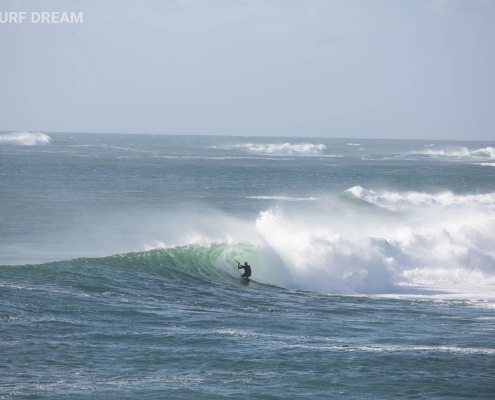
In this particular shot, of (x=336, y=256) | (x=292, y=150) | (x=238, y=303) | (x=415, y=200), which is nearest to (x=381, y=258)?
(x=336, y=256)

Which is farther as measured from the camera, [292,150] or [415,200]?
[292,150]

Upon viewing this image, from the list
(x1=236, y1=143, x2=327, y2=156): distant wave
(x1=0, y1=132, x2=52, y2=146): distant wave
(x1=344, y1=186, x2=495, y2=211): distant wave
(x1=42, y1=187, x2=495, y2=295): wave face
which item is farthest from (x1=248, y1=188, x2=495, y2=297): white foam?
(x1=0, y1=132, x2=52, y2=146): distant wave

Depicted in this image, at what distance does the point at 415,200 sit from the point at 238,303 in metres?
30.1

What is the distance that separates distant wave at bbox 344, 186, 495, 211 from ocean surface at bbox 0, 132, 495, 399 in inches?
21.6

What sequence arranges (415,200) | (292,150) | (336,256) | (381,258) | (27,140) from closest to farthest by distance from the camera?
1. (336,256)
2. (381,258)
3. (415,200)
4. (292,150)
5. (27,140)

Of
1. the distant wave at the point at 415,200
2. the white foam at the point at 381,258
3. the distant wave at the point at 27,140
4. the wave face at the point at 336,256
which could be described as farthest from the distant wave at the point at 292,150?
the white foam at the point at 381,258

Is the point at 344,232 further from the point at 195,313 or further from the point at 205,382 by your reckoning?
the point at 205,382

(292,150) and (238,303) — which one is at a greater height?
(292,150)

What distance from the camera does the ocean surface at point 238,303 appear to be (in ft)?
41.9

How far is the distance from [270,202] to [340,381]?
35.2 m

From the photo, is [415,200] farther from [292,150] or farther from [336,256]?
[292,150]

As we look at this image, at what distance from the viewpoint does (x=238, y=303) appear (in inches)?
764

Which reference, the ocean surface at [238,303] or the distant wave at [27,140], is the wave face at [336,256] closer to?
the ocean surface at [238,303]

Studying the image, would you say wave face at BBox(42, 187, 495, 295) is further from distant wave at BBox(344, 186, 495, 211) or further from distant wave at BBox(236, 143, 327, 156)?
distant wave at BBox(236, 143, 327, 156)
